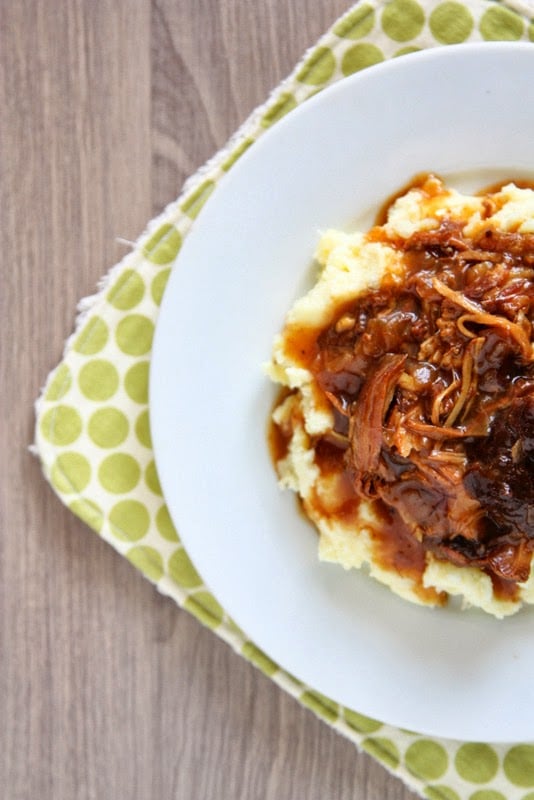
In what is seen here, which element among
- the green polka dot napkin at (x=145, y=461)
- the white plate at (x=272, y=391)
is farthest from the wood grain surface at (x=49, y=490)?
the white plate at (x=272, y=391)

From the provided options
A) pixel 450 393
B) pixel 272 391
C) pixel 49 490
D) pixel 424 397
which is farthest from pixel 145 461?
pixel 450 393

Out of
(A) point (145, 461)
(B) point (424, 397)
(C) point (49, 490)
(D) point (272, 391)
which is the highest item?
(B) point (424, 397)

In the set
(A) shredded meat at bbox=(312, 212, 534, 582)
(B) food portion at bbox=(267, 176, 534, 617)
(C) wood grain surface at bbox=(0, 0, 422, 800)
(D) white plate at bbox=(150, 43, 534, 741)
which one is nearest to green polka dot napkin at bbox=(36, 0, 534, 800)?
(C) wood grain surface at bbox=(0, 0, 422, 800)

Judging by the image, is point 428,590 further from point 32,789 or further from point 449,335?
point 32,789

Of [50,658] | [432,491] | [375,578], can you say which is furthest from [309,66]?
[50,658]

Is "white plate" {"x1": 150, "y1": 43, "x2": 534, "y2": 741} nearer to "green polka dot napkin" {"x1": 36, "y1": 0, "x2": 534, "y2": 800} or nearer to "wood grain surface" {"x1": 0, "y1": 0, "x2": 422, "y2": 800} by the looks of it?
"green polka dot napkin" {"x1": 36, "y1": 0, "x2": 534, "y2": 800}

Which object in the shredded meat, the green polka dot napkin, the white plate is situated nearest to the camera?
the shredded meat

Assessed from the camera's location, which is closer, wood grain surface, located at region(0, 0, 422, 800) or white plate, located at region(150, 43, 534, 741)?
white plate, located at region(150, 43, 534, 741)

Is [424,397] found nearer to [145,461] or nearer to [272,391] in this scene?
[272,391]
